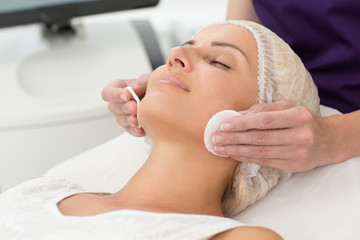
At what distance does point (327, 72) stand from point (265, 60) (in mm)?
360

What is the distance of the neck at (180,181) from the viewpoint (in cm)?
121

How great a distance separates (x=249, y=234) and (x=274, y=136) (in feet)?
0.71

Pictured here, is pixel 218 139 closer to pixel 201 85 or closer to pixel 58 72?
pixel 201 85

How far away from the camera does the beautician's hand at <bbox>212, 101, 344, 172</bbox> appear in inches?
44.0

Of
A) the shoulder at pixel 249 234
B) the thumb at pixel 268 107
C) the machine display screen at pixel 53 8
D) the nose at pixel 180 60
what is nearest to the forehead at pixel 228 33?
the nose at pixel 180 60

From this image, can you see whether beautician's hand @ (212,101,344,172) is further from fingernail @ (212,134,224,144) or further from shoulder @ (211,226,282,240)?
shoulder @ (211,226,282,240)

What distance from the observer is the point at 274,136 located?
3.72 ft

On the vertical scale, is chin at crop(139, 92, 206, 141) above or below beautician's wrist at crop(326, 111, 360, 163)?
above

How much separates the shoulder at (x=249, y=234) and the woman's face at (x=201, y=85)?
0.75 ft

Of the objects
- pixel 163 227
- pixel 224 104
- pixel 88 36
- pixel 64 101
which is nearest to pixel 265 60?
pixel 224 104

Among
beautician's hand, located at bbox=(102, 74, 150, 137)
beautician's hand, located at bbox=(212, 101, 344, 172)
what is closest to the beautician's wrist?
beautician's hand, located at bbox=(212, 101, 344, 172)

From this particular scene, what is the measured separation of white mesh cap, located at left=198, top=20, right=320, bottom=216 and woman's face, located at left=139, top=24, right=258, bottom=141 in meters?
0.03

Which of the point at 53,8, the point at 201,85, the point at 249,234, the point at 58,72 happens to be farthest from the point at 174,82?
the point at 53,8

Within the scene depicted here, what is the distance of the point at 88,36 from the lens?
256cm
